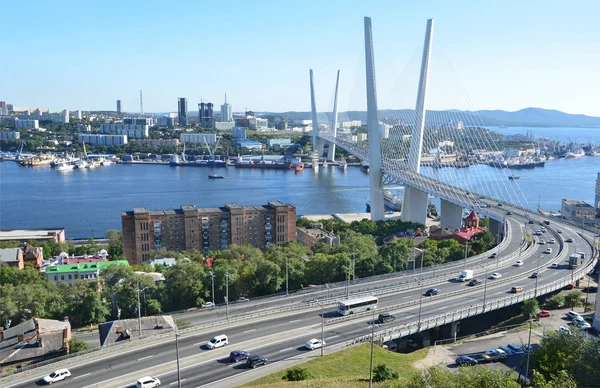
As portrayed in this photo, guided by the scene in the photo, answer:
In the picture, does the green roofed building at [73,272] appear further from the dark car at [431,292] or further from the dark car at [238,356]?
the dark car at [431,292]

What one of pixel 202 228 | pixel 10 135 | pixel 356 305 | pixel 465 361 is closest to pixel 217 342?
pixel 356 305

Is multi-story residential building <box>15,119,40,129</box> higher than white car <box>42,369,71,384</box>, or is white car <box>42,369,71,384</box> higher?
multi-story residential building <box>15,119,40,129</box>

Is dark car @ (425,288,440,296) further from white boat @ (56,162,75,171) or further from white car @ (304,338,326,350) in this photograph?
white boat @ (56,162,75,171)

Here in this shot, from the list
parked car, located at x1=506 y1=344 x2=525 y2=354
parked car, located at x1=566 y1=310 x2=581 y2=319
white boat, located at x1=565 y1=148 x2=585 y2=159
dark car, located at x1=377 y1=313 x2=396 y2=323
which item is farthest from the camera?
white boat, located at x1=565 y1=148 x2=585 y2=159

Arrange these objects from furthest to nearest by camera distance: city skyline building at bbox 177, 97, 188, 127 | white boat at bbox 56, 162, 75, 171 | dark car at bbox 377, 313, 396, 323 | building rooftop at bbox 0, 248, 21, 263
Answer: city skyline building at bbox 177, 97, 188, 127 → white boat at bbox 56, 162, 75, 171 → building rooftop at bbox 0, 248, 21, 263 → dark car at bbox 377, 313, 396, 323

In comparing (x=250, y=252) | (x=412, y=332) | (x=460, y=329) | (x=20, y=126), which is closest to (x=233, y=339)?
(x=412, y=332)

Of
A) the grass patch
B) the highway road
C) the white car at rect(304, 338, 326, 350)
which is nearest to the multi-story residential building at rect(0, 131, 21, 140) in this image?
the highway road
